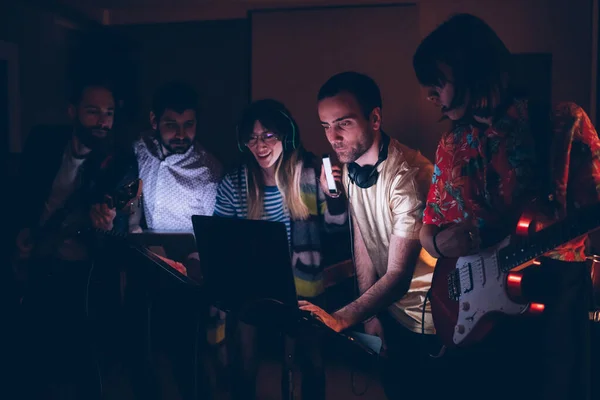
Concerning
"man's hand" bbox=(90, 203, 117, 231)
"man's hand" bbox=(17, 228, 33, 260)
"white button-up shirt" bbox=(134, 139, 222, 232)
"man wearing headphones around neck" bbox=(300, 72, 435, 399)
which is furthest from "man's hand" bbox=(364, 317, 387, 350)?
"man's hand" bbox=(17, 228, 33, 260)

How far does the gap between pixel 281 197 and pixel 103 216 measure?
94 cm

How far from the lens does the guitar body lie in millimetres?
1996

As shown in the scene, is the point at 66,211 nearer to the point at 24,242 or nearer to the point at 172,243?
the point at 24,242

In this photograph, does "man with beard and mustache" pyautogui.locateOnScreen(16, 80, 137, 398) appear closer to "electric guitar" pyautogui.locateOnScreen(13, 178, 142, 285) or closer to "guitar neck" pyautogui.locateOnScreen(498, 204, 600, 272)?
"electric guitar" pyautogui.locateOnScreen(13, 178, 142, 285)

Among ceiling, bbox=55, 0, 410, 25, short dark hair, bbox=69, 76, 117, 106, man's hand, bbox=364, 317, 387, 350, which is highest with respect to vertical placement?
ceiling, bbox=55, 0, 410, 25

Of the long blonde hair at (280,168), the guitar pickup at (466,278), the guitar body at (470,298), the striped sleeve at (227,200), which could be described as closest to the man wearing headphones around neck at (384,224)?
the long blonde hair at (280,168)

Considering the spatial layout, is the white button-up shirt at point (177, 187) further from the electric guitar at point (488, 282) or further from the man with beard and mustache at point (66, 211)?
the electric guitar at point (488, 282)

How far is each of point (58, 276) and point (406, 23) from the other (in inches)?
93.2

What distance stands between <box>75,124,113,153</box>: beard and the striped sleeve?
28.0 inches

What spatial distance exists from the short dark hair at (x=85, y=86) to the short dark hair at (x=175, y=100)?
356mm

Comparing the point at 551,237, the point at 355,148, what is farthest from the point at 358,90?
the point at 551,237

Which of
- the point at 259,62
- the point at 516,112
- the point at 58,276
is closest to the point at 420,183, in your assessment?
the point at 516,112

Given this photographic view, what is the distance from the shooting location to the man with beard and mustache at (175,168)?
3.13 meters

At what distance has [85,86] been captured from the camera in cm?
337
